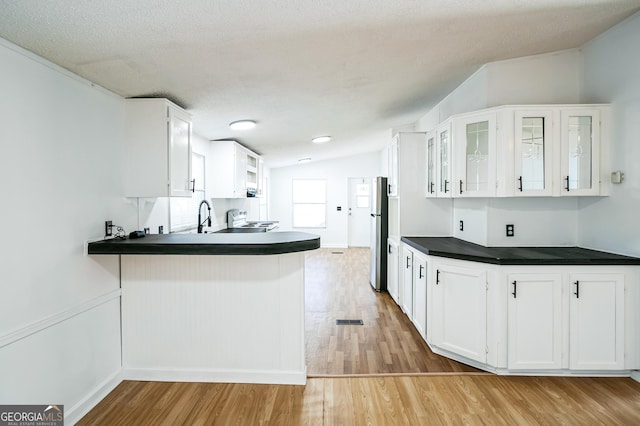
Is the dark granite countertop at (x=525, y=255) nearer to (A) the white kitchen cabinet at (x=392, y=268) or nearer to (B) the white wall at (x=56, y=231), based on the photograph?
(A) the white kitchen cabinet at (x=392, y=268)

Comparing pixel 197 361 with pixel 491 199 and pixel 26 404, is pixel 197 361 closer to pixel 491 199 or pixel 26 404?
pixel 26 404

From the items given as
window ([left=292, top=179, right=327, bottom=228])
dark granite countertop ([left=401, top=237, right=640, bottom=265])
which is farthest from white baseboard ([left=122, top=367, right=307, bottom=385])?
window ([left=292, top=179, right=327, bottom=228])

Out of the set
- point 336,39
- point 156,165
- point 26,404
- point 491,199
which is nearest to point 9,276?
point 26,404

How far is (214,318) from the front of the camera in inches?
101

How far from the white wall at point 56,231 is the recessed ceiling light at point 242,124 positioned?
1.32 meters

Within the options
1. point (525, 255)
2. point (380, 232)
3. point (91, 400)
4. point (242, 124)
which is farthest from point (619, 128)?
point (91, 400)

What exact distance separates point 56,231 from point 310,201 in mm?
7573

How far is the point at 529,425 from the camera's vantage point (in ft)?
6.67

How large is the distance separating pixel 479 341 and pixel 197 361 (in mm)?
2203

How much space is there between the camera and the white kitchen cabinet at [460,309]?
2646mm

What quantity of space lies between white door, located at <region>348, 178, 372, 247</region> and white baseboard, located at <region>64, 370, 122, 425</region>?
7312mm

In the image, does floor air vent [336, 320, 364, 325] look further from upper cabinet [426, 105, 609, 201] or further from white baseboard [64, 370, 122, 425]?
white baseboard [64, 370, 122, 425]

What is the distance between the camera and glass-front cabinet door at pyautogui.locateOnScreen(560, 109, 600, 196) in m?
2.77

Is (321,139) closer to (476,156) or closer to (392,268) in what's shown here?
(392,268)
